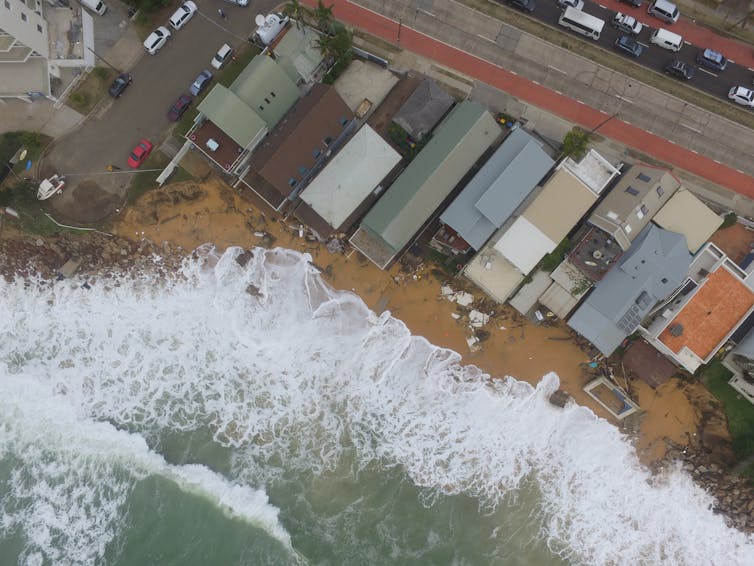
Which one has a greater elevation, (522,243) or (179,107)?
(522,243)

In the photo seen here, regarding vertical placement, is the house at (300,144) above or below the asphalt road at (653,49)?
below

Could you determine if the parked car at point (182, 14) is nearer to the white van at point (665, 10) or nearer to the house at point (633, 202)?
the house at point (633, 202)

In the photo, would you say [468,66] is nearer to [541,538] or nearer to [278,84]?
[278,84]

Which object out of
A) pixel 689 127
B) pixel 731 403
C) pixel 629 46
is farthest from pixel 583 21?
pixel 731 403

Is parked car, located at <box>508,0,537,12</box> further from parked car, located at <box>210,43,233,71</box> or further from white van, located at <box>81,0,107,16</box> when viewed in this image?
white van, located at <box>81,0,107,16</box>

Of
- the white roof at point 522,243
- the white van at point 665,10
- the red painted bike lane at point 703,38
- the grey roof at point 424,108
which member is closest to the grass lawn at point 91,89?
the grey roof at point 424,108

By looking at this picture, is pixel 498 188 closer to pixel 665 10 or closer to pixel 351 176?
pixel 351 176
